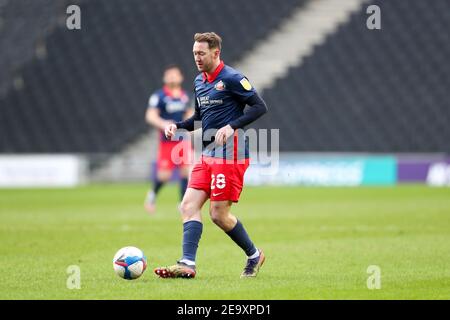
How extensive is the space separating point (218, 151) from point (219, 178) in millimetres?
253

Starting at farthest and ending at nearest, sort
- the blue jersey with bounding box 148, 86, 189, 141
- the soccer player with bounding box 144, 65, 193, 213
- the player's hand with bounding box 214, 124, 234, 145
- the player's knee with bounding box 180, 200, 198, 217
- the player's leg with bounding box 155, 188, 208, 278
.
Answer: the blue jersey with bounding box 148, 86, 189, 141
the soccer player with bounding box 144, 65, 193, 213
the player's knee with bounding box 180, 200, 198, 217
the player's leg with bounding box 155, 188, 208, 278
the player's hand with bounding box 214, 124, 234, 145

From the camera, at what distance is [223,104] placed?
775cm

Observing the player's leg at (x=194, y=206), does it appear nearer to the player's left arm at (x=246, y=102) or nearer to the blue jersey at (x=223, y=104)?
the blue jersey at (x=223, y=104)

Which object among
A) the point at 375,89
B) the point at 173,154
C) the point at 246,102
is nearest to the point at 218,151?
the point at 246,102

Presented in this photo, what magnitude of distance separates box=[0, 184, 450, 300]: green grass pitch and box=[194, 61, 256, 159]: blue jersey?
1.11 m

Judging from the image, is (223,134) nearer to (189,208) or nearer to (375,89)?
(189,208)

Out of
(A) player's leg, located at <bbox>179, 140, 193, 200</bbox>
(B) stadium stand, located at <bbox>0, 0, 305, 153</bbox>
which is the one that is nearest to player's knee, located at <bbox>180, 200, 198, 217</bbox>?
(A) player's leg, located at <bbox>179, 140, 193, 200</bbox>

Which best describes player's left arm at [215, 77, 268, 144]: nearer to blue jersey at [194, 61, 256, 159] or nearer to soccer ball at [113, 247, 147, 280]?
blue jersey at [194, 61, 256, 159]

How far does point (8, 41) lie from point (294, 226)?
16.9 metres

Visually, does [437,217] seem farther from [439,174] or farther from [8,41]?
[8,41]

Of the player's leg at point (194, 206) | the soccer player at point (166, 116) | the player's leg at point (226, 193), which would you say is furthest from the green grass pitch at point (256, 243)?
the soccer player at point (166, 116)

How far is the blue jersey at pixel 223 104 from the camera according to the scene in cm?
765

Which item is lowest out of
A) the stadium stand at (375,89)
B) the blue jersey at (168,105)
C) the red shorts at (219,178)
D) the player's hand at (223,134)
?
the red shorts at (219,178)

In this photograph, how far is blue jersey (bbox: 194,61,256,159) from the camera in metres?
7.65
